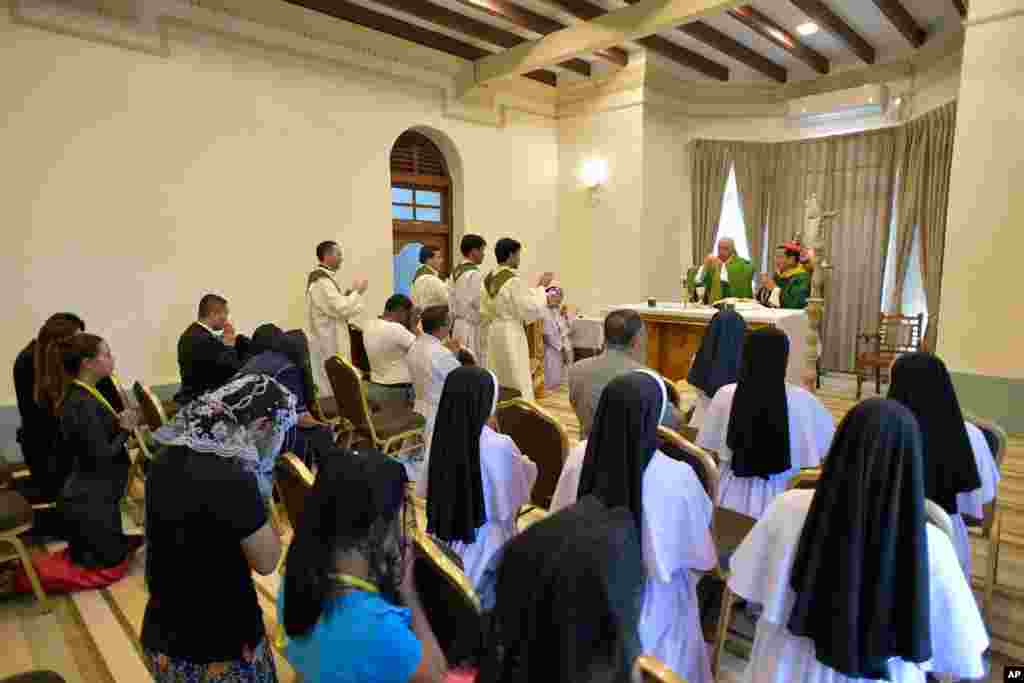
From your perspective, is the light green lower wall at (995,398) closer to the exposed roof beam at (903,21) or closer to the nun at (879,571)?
the exposed roof beam at (903,21)

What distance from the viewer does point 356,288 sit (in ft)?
17.3

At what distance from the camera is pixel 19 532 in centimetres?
242

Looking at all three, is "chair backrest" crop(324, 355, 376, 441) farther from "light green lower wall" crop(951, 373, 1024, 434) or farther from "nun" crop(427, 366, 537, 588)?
"light green lower wall" crop(951, 373, 1024, 434)

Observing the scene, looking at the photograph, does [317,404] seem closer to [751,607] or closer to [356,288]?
[356,288]

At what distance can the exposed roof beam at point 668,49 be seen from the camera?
5465 mm

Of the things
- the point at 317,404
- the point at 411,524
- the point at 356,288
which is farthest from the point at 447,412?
the point at 356,288

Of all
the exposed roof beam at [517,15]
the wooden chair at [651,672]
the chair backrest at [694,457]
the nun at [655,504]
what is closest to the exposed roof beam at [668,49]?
the exposed roof beam at [517,15]

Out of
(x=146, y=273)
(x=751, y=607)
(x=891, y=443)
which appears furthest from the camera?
(x=146, y=273)

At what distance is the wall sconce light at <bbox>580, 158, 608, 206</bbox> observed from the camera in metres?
7.49

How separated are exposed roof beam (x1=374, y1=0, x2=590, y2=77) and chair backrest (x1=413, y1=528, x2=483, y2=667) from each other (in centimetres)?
527

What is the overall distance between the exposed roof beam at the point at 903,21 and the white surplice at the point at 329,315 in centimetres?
536

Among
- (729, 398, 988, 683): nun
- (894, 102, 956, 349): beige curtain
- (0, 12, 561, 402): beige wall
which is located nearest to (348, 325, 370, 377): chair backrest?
(0, 12, 561, 402): beige wall

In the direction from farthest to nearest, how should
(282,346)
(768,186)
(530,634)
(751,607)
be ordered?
(768,186), (282,346), (751,607), (530,634)

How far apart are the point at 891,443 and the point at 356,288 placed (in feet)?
15.2
